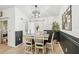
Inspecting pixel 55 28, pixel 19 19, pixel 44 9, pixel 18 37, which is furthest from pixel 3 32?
pixel 55 28

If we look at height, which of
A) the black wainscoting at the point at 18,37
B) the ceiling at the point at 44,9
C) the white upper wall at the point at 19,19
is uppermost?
the ceiling at the point at 44,9

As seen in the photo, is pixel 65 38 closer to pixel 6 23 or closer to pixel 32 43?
pixel 32 43

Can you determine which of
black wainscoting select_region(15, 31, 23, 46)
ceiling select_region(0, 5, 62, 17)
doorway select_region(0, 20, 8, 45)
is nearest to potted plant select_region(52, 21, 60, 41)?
ceiling select_region(0, 5, 62, 17)

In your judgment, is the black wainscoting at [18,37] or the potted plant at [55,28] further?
the black wainscoting at [18,37]

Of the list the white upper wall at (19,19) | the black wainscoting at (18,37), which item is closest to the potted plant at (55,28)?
the white upper wall at (19,19)

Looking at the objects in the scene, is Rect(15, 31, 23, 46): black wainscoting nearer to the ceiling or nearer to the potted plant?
the ceiling

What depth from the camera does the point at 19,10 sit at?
6.63ft

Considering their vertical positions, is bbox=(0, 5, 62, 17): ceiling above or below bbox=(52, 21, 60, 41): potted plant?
above

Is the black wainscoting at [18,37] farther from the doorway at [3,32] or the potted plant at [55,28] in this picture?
the potted plant at [55,28]

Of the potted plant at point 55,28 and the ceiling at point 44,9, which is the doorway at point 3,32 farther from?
the potted plant at point 55,28

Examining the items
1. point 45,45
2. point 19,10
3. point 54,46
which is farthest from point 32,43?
point 19,10

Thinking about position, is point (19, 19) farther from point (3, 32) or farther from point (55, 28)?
point (55, 28)

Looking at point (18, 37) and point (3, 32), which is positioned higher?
point (3, 32)

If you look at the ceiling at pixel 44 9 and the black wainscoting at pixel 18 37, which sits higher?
the ceiling at pixel 44 9
